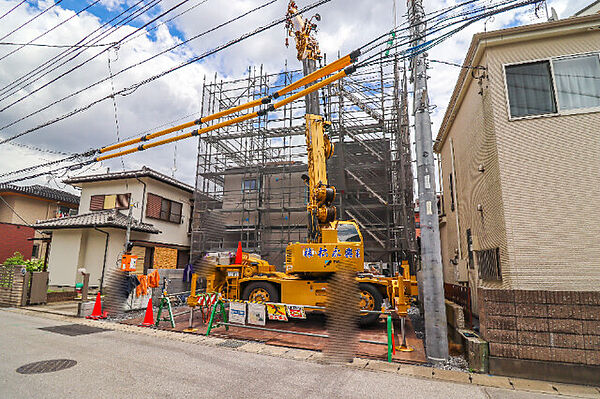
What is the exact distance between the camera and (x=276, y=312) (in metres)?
8.30

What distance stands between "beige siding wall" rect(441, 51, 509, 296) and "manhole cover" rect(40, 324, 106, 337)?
9983 mm

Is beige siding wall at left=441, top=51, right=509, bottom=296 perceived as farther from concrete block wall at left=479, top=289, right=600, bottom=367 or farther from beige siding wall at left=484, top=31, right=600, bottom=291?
concrete block wall at left=479, top=289, right=600, bottom=367

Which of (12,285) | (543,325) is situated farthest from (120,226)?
(543,325)

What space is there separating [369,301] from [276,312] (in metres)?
2.58

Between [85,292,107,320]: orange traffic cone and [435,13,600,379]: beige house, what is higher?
[435,13,600,379]: beige house

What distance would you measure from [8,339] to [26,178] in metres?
8.72

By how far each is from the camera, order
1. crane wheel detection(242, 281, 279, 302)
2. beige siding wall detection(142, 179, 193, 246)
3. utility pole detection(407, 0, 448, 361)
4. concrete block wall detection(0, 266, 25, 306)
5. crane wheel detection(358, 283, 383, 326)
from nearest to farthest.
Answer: utility pole detection(407, 0, 448, 361) → crane wheel detection(358, 283, 383, 326) → crane wheel detection(242, 281, 279, 302) → concrete block wall detection(0, 266, 25, 306) → beige siding wall detection(142, 179, 193, 246)

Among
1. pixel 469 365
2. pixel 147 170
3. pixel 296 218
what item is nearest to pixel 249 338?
pixel 469 365

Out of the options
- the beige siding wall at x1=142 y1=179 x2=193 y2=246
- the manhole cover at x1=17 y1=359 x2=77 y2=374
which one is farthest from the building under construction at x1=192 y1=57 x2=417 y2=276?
the manhole cover at x1=17 y1=359 x2=77 y2=374

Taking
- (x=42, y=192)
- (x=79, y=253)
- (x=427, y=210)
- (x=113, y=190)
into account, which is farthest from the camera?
(x=42, y=192)

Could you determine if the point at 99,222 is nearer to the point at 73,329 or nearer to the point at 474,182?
the point at 73,329

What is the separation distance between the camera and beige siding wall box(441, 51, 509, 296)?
651 centimetres

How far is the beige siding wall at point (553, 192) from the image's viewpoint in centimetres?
552

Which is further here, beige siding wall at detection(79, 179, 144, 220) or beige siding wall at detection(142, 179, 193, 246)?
beige siding wall at detection(142, 179, 193, 246)
